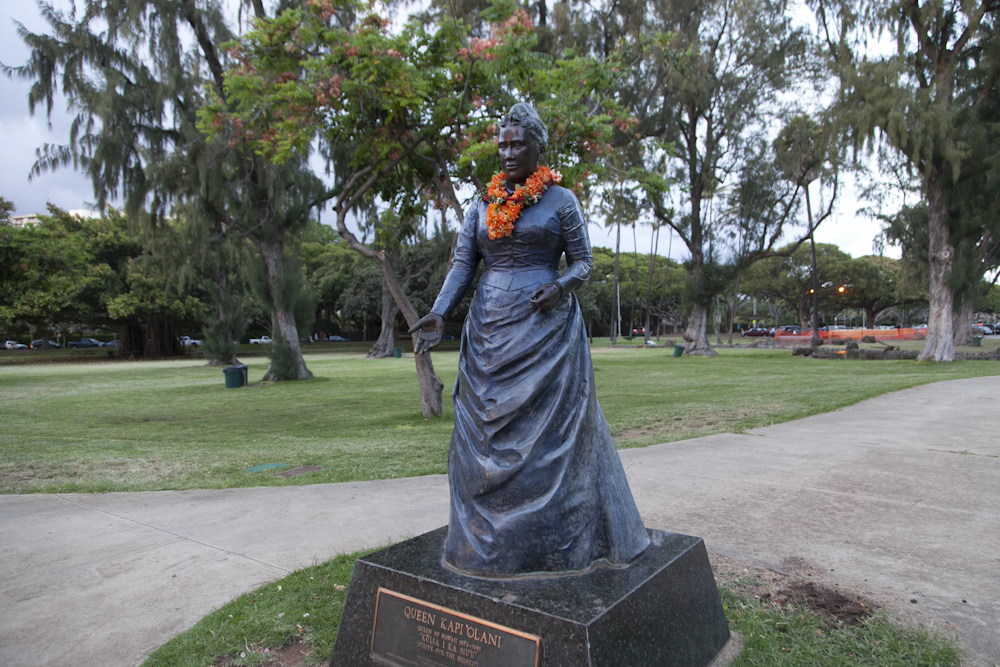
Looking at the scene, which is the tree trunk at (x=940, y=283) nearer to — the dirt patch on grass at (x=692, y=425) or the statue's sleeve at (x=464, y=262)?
the dirt patch on grass at (x=692, y=425)

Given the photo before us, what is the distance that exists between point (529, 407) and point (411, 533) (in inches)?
78.1

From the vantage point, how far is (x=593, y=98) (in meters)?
10.3

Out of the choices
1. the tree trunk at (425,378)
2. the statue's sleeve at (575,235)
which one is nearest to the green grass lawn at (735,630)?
the statue's sleeve at (575,235)

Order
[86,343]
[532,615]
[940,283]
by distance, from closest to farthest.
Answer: [532,615] → [940,283] → [86,343]

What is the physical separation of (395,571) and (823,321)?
80.6m

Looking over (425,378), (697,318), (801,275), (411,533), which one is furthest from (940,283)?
(801,275)

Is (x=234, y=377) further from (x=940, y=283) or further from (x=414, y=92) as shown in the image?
(x=940, y=283)

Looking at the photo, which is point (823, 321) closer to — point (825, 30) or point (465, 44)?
point (825, 30)

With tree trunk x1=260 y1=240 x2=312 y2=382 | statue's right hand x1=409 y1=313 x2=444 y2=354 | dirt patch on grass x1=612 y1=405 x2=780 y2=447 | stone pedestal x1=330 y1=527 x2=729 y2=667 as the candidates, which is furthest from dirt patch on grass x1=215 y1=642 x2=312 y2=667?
tree trunk x1=260 y1=240 x2=312 y2=382

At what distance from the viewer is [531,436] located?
2381 millimetres

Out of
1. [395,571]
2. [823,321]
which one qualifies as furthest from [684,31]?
[823,321]

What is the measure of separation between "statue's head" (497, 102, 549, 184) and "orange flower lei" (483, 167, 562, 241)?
5 cm

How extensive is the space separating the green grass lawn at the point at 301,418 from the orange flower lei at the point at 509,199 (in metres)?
3.73

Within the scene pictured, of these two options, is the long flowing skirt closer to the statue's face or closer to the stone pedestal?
the stone pedestal
